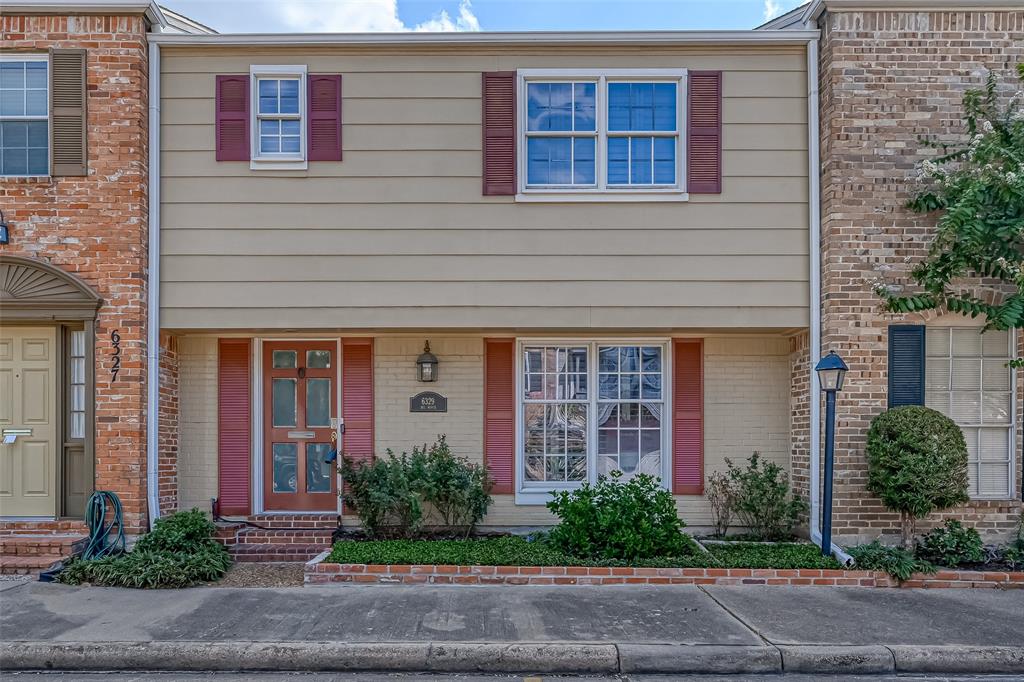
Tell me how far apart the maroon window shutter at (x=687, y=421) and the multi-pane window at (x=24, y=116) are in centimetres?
740

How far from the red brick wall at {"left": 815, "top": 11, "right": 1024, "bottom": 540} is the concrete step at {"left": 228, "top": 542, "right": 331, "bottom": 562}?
5.62 metres

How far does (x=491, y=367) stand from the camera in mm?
7887

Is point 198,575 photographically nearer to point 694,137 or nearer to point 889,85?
point 694,137

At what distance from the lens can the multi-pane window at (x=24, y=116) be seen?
23.4ft

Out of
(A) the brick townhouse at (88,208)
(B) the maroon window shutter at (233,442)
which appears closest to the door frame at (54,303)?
(A) the brick townhouse at (88,208)

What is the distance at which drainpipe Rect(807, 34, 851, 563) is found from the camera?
281 inches

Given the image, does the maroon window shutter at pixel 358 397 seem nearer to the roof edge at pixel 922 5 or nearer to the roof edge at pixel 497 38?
the roof edge at pixel 497 38

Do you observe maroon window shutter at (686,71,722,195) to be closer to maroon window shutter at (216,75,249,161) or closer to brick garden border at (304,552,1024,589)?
brick garden border at (304,552,1024,589)

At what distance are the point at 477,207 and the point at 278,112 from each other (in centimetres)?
246

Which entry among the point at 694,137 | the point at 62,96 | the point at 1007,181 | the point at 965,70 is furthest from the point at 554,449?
the point at 62,96

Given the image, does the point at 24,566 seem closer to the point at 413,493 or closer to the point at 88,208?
the point at 88,208

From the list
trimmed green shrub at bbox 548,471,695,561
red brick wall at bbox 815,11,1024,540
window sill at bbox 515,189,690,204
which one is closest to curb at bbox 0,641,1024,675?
trimmed green shrub at bbox 548,471,695,561

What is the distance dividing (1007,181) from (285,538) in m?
8.05

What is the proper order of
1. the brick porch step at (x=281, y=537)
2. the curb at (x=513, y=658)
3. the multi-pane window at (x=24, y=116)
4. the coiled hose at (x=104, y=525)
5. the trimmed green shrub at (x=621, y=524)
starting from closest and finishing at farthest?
1. the curb at (x=513, y=658)
2. the trimmed green shrub at (x=621, y=524)
3. the coiled hose at (x=104, y=525)
4. the multi-pane window at (x=24, y=116)
5. the brick porch step at (x=281, y=537)
